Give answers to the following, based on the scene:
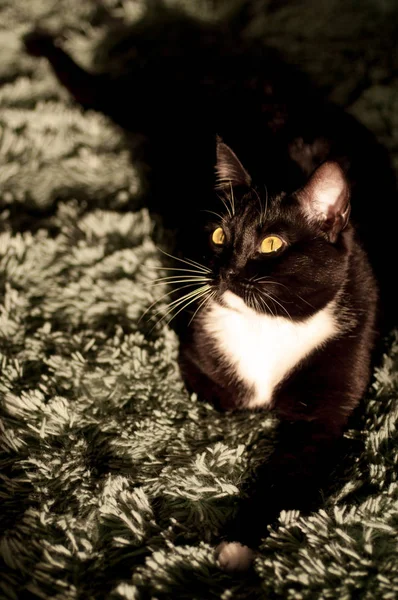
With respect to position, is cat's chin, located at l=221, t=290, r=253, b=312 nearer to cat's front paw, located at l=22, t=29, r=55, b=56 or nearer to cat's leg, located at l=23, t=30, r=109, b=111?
cat's leg, located at l=23, t=30, r=109, b=111

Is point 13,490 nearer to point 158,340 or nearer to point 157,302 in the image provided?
point 158,340

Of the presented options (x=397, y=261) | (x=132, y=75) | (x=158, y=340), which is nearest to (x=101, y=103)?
(x=132, y=75)

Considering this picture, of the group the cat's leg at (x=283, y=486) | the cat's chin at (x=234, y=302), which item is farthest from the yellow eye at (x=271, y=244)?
the cat's leg at (x=283, y=486)

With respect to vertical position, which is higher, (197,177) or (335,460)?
(197,177)

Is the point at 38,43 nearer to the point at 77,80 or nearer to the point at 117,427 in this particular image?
the point at 77,80

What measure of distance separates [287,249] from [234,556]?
539mm

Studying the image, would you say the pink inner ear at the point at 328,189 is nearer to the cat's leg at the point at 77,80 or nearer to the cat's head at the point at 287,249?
the cat's head at the point at 287,249

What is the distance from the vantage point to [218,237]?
1.09m

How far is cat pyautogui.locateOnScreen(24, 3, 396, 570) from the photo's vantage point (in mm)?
997

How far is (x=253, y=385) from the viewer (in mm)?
1140

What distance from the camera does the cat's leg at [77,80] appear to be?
1.76 metres

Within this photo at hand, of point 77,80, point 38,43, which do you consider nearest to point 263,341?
point 77,80

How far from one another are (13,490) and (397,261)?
99cm

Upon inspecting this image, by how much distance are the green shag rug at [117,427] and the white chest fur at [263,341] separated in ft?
0.31
